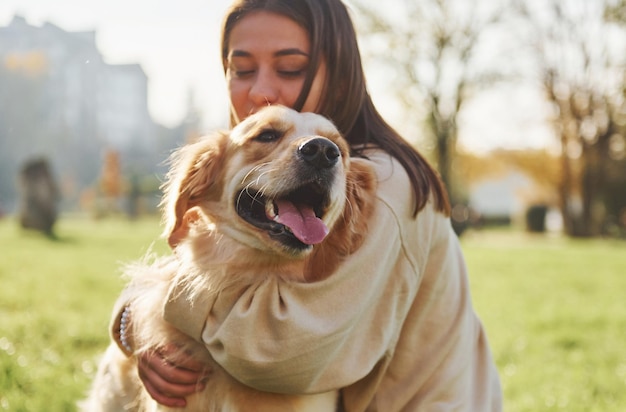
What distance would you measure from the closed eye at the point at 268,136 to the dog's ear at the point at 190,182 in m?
0.23

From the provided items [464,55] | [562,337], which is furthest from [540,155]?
[562,337]

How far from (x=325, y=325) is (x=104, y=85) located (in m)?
45.2

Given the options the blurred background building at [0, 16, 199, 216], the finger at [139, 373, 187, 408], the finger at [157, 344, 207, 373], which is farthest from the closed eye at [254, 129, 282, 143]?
the blurred background building at [0, 16, 199, 216]

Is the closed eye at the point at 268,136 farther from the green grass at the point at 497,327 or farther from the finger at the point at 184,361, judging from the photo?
the finger at the point at 184,361

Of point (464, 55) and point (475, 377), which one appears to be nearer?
point (475, 377)

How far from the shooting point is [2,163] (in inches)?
1984

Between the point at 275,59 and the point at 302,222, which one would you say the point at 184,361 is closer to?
the point at 302,222

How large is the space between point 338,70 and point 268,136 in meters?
0.59

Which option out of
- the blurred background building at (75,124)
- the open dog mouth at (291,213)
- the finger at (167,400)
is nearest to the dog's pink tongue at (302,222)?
the open dog mouth at (291,213)

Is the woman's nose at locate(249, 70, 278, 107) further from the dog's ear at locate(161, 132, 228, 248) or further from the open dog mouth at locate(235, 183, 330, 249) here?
the open dog mouth at locate(235, 183, 330, 249)

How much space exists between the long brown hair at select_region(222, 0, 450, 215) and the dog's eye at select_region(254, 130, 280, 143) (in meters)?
0.40

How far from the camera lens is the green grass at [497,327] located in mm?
4305

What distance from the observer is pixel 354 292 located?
7.03 feet

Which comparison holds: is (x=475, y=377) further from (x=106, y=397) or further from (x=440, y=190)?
(x=106, y=397)
